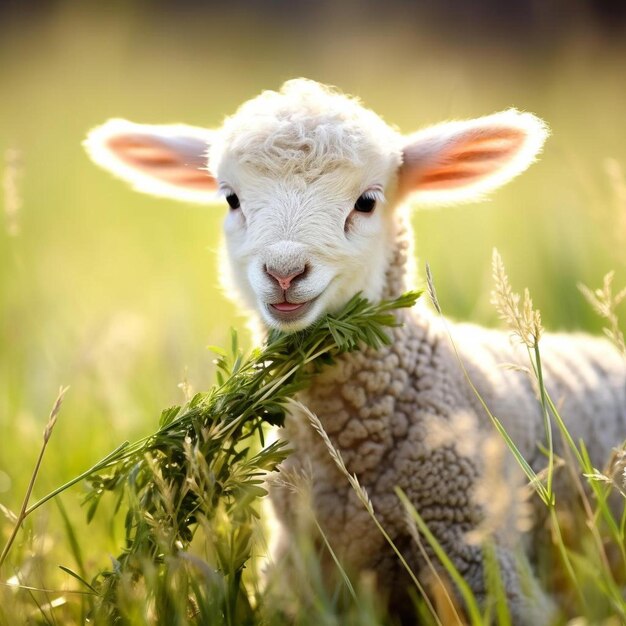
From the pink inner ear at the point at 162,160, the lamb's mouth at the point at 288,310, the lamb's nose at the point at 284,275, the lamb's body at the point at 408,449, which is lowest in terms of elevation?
the lamb's body at the point at 408,449

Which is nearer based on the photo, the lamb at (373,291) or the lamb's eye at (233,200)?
the lamb at (373,291)

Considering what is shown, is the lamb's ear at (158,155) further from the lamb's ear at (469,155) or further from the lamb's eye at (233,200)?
the lamb's ear at (469,155)

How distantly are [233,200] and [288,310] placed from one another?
1.94 feet

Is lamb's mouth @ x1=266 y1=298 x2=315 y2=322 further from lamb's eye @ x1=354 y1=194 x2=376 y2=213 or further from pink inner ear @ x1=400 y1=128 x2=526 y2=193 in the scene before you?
pink inner ear @ x1=400 y1=128 x2=526 y2=193

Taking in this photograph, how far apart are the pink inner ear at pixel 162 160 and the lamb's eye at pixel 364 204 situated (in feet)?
2.45

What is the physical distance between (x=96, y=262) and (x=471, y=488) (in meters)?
5.61

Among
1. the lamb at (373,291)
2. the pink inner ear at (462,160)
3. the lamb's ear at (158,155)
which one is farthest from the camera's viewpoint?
the lamb's ear at (158,155)

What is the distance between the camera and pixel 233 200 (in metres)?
3.05

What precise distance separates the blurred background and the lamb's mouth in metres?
0.81

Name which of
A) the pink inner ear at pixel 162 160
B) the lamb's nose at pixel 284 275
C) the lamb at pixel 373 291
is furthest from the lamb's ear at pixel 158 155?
the lamb's nose at pixel 284 275

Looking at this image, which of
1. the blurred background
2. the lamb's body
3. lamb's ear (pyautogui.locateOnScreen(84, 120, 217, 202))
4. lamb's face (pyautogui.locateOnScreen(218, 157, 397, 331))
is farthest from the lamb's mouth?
lamb's ear (pyautogui.locateOnScreen(84, 120, 217, 202))

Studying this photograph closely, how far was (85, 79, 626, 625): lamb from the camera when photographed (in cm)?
275

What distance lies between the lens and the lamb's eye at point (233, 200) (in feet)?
9.99

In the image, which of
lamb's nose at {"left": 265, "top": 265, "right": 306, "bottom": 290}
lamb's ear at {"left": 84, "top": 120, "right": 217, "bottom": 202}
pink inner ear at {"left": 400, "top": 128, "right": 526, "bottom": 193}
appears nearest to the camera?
lamb's nose at {"left": 265, "top": 265, "right": 306, "bottom": 290}
